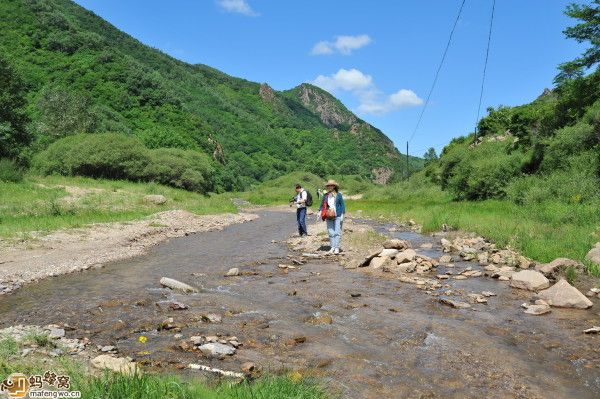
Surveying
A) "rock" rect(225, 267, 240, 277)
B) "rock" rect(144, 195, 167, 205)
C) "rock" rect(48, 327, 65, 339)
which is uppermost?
"rock" rect(144, 195, 167, 205)

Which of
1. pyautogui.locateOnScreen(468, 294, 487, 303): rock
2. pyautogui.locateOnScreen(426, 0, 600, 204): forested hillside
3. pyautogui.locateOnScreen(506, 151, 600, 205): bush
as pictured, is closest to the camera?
pyautogui.locateOnScreen(468, 294, 487, 303): rock

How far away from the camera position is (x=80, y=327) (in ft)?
24.7

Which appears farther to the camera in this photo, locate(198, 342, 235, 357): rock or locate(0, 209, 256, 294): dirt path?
locate(0, 209, 256, 294): dirt path

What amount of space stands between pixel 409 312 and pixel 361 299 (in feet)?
4.38

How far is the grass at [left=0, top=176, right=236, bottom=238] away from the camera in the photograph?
18.7 m

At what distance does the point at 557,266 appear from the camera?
12.3 meters

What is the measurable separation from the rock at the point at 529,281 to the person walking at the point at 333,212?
21.3 ft

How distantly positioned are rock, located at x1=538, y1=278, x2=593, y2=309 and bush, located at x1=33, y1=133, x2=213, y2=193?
137ft

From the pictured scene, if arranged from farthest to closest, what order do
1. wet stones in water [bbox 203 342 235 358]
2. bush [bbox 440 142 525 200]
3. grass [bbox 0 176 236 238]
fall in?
bush [bbox 440 142 525 200] → grass [bbox 0 176 236 238] → wet stones in water [bbox 203 342 235 358]

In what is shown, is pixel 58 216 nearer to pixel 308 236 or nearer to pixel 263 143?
pixel 308 236

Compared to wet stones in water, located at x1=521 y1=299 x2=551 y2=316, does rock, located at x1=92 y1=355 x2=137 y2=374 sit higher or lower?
higher

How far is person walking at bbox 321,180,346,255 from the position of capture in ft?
53.3

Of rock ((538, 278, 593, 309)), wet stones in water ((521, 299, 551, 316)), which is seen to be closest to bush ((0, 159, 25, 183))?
wet stones in water ((521, 299, 551, 316))

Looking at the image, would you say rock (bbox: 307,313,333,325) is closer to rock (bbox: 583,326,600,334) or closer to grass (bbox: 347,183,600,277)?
rock (bbox: 583,326,600,334)
